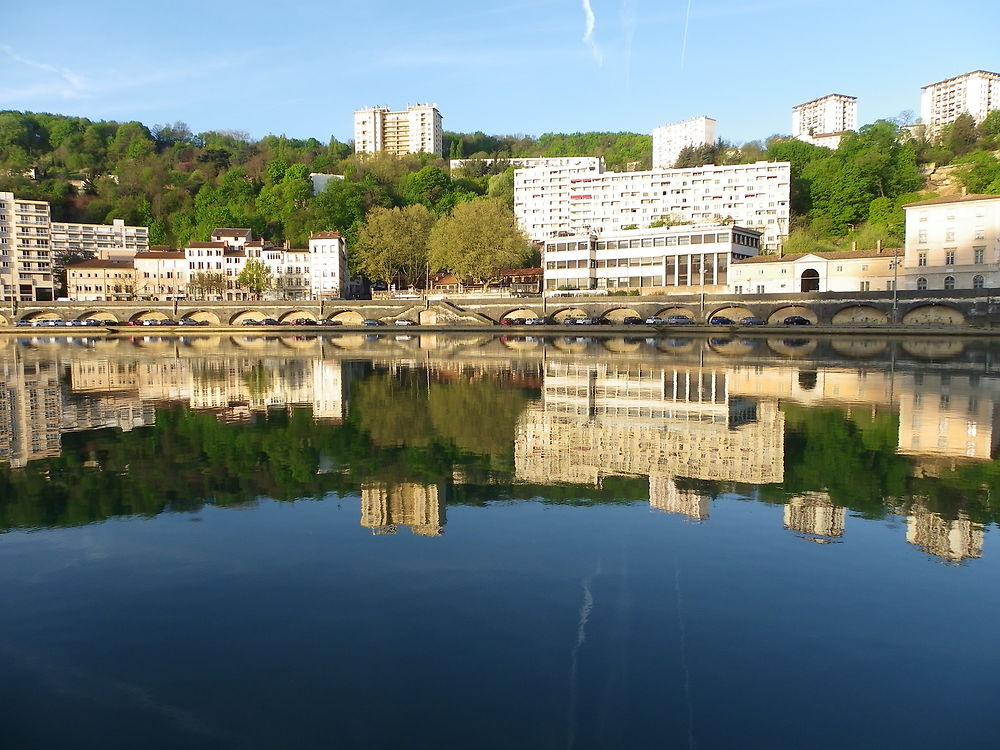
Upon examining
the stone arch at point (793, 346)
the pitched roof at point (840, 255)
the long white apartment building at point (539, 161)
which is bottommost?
the stone arch at point (793, 346)

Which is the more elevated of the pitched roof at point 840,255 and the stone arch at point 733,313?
the pitched roof at point 840,255

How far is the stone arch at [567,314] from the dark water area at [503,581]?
64940mm

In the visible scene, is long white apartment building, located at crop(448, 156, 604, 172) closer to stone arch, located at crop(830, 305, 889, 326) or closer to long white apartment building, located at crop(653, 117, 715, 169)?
long white apartment building, located at crop(653, 117, 715, 169)

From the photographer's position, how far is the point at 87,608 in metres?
8.77

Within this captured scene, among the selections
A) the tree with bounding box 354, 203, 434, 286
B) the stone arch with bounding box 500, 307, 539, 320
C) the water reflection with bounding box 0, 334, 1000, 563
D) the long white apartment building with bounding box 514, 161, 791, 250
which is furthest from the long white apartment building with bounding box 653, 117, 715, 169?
the water reflection with bounding box 0, 334, 1000, 563

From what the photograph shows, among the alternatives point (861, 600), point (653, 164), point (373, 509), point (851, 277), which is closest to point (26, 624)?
point (373, 509)

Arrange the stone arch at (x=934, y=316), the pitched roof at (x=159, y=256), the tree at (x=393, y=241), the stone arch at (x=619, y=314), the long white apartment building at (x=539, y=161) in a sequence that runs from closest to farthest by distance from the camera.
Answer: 1. the stone arch at (x=934, y=316)
2. the stone arch at (x=619, y=314)
3. the tree at (x=393, y=241)
4. the pitched roof at (x=159, y=256)
5. the long white apartment building at (x=539, y=161)

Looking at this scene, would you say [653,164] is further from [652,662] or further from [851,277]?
[652,662]

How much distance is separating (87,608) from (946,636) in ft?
30.3

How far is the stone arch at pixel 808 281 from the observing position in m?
78.8

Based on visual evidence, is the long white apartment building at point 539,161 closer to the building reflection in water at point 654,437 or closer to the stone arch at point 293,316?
the stone arch at point 293,316

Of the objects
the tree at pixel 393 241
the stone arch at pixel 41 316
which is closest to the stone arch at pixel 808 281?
the tree at pixel 393 241

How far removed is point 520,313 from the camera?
9125cm

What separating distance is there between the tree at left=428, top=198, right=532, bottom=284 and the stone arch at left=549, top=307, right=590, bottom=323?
10104mm
